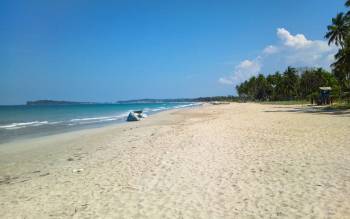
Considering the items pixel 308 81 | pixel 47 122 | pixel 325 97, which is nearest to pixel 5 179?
pixel 47 122

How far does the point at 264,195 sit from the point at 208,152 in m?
4.27

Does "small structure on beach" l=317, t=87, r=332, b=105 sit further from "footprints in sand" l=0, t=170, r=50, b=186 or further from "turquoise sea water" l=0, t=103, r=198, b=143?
"footprints in sand" l=0, t=170, r=50, b=186

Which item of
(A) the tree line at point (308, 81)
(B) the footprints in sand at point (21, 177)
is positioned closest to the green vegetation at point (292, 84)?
(A) the tree line at point (308, 81)

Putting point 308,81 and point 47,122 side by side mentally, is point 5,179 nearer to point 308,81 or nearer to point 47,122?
point 47,122

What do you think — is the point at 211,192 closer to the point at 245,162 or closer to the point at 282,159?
the point at 245,162

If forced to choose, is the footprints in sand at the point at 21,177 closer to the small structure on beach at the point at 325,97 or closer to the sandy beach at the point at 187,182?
the sandy beach at the point at 187,182

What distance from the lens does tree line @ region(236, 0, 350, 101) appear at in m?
40.9

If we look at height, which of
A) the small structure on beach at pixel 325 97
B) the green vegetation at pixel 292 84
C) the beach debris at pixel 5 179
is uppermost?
the green vegetation at pixel 292 84

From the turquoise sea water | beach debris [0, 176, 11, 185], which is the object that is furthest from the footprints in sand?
the turquoise sea water

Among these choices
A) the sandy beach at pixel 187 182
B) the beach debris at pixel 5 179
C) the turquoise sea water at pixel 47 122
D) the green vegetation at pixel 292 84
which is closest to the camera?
the sandy beach at pixel 187 182

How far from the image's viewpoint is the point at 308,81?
79500 mm

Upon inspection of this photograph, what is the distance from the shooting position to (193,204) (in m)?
5.09

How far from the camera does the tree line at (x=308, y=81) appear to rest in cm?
4088

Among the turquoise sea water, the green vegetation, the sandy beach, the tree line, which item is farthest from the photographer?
the green vegetation
